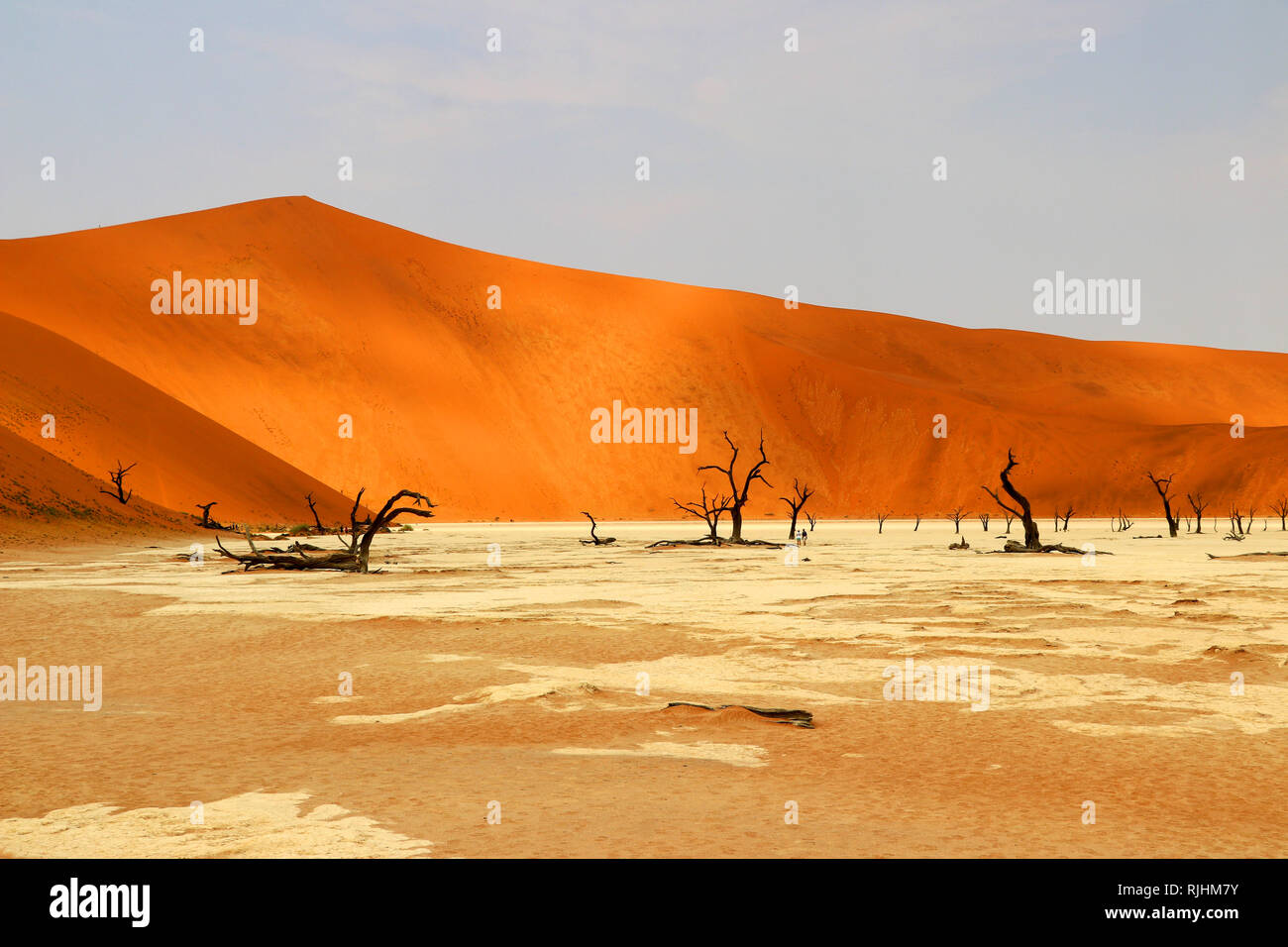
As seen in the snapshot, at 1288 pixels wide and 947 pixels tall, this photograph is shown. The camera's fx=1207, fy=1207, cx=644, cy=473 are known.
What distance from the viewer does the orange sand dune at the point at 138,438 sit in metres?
55.1

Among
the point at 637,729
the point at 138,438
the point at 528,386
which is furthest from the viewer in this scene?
the point at 528,386

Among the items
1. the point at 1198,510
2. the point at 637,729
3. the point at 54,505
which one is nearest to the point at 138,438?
the point at 54,505

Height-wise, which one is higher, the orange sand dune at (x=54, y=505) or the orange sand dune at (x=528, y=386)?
the orange sand dune at (x=528, y=386)

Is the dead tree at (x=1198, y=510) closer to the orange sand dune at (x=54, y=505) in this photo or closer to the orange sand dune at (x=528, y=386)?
the orange sand dune at (x=528, y=386)

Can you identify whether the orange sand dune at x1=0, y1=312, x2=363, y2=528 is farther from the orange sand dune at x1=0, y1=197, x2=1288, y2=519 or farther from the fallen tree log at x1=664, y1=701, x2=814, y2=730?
the fallen tree log at x1=664, y1=701, x2=814, y2=730

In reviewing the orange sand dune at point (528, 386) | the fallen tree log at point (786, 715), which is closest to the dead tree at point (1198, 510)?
the orange sand dune at point (528, 386)

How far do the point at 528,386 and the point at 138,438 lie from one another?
57.2 meters

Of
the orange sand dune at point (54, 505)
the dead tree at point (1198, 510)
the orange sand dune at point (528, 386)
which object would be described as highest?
the orange sand dune at point (528, 386)

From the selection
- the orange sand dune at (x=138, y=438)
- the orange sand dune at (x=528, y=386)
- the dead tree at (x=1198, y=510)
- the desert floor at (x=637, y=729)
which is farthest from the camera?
the orange sand dune at (x=528, y=386)

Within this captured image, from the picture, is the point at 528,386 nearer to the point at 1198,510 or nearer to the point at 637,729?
the point at 1198,510

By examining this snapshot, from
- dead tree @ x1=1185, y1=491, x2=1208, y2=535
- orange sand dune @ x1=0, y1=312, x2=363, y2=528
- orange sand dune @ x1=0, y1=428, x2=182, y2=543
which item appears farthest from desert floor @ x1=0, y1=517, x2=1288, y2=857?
dead tree @ x1=1185, y1=491, x2=1208, y2=535

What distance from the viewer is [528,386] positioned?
115000 mm

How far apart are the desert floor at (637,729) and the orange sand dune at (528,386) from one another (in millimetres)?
80467
